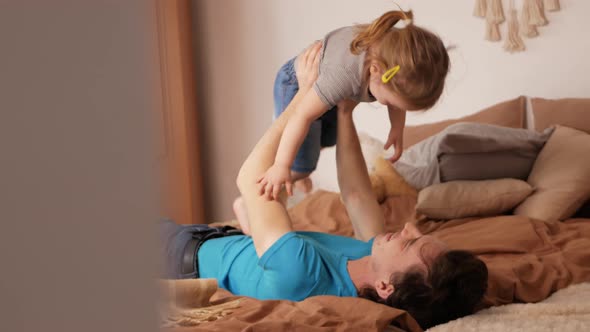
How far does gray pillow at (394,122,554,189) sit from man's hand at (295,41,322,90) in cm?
91

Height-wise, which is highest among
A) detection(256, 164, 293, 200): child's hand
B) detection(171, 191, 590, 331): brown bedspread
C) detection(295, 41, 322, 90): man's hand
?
detection(295, 41, 322, 90): man's hand

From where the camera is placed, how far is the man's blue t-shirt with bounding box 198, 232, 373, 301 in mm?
1480

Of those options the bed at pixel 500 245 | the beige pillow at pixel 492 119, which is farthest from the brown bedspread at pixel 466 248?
the beige pillow at pixel 492 119

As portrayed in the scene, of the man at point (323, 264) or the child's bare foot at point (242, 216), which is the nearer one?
the man at point (323, 264)

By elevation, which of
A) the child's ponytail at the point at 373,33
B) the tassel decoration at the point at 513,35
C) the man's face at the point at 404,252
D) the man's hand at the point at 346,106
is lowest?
the man's face at the point at 404,252

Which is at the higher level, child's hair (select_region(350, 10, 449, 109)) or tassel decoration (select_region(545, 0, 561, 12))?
tassel decoration (select_region(545, 0, 561, 12))

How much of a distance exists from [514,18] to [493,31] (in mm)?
100

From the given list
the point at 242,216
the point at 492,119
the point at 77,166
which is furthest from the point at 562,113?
the point at 77,166

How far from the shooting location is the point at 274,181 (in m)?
1.58

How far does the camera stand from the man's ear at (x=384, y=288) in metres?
1.46

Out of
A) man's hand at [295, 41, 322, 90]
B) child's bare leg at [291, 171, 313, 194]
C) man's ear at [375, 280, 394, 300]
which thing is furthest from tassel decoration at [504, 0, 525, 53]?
man's ear at [375, 280, 394, 300]

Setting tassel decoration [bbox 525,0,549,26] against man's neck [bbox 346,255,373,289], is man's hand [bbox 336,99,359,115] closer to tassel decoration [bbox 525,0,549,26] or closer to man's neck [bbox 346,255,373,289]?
man's neck [bbox 346,255,373,289]

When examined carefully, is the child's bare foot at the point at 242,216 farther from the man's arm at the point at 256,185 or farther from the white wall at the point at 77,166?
the white wall at the point at 77,166

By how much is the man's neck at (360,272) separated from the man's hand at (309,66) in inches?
18.9
